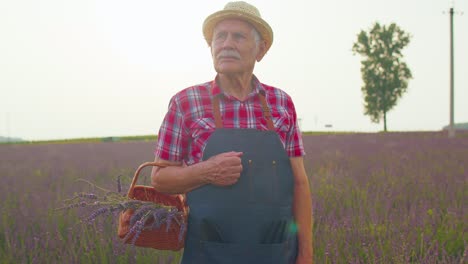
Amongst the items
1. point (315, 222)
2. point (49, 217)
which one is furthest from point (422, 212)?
point (49, 217)

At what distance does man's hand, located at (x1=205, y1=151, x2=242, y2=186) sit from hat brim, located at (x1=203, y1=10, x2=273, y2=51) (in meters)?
0.61

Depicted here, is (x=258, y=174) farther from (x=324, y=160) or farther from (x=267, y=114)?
(x=324, y=160)

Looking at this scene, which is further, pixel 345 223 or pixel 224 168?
pixel 345 223

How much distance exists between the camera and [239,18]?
1.86 metres

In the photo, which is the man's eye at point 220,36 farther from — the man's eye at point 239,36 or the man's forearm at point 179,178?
the man's forearm at point 179,178

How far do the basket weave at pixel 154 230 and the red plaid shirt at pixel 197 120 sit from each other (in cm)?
12

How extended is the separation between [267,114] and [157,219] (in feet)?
2.10

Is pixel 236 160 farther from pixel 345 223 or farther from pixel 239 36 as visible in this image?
pixel 345 223

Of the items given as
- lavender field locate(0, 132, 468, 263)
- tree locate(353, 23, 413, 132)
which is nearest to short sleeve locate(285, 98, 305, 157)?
lavender field locate(0, 132, 468, 263)

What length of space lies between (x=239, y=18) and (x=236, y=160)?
65cm

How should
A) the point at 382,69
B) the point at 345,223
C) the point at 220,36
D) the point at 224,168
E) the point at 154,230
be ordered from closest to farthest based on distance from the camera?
the point at 224,168
the point at 154,230
the point at 220,36
the point at 345,223
the point at 382,69

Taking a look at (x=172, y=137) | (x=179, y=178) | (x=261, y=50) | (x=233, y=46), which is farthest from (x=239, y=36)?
(x=179, y=178)

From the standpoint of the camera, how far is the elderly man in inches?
67.9

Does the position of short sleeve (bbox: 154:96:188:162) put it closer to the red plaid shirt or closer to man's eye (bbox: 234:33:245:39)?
the red plaid shirt
